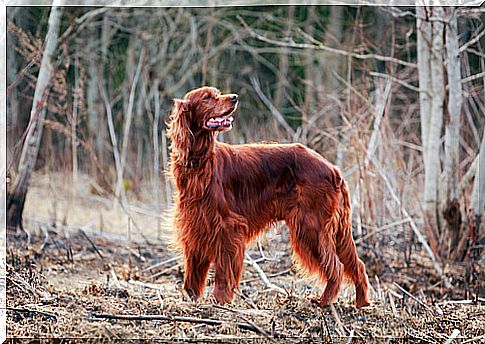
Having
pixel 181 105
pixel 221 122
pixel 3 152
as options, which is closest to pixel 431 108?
pixel 221 122

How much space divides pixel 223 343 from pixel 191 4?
2.46 meters

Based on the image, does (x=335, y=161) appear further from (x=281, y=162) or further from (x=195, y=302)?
(x=195, y=302)

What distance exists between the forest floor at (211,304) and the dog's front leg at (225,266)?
9cm

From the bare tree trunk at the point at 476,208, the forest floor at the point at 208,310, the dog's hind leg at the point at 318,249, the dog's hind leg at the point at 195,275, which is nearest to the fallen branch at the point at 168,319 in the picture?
the forest floor at the point at 208,310

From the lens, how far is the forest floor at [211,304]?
4.22m

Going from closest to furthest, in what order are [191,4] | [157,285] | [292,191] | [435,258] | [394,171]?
[292,191]
[191,4]
[157,285]
[435,258]
[394,171]

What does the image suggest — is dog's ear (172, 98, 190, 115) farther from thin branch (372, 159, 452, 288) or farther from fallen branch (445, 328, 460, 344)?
thin branch (372, 159, 452, 288)

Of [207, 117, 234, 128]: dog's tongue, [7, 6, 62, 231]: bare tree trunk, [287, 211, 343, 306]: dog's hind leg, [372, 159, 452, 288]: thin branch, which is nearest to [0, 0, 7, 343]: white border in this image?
[207, 117, 234, 128]: dog's tongue

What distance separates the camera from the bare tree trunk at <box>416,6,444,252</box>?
6.74 meters

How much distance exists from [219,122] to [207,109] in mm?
122

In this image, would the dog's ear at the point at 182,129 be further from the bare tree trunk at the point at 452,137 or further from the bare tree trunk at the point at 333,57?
the bare tree trunk at the point at 333,57

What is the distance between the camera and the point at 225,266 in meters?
4.79

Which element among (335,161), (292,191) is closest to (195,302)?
(292,191)

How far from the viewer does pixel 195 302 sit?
4.81 metres
